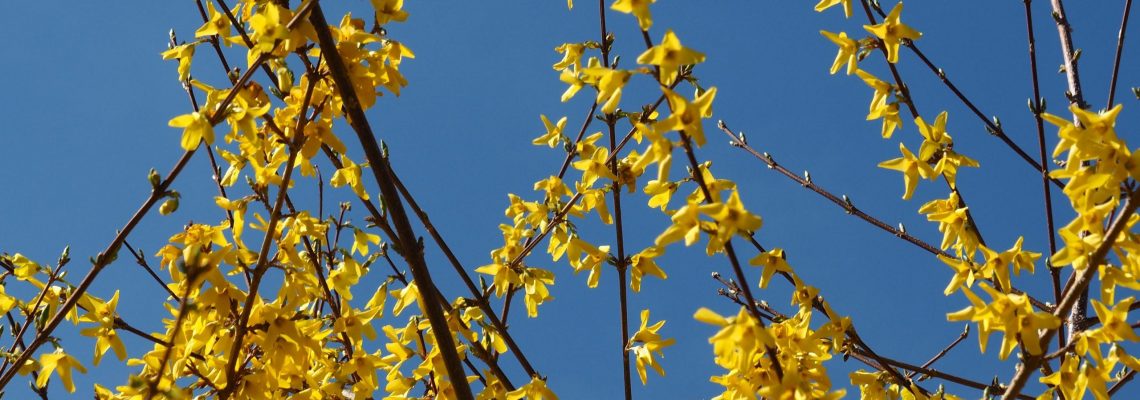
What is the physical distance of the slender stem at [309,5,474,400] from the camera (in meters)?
2.01

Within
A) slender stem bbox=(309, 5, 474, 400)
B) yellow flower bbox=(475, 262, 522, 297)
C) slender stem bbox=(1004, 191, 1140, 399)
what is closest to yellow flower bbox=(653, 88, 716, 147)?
slender stem bbox=(309, 5, 474, 400)

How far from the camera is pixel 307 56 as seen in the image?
87.7 inches

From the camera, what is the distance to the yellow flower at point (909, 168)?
2842 mm

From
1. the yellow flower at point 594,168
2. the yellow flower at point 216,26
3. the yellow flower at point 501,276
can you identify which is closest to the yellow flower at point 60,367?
the yellow flower at point 216,26

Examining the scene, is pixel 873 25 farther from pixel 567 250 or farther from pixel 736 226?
pixel 736 226

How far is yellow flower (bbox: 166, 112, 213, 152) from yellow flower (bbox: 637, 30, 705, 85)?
97cm

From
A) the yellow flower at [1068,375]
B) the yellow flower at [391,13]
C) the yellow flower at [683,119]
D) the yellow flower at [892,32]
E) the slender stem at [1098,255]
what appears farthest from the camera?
the yellow flower at [892,32]

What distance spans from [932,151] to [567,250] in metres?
1.15

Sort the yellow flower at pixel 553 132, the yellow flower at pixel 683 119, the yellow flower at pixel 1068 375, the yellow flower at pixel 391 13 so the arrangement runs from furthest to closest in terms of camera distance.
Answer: the yellow flower at pixel 553 132 → the yellow flower at pixel 391 13 → the yellow flower at pixel 1068 375 → the yellow flower at pixel 683 119

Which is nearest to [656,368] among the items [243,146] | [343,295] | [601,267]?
[601,267]

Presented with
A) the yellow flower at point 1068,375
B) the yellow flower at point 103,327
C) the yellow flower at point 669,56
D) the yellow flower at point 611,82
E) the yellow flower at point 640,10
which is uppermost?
the yellow flower at point 103,327

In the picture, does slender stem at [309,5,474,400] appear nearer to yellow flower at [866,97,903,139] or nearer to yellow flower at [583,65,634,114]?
yellow flower at [583,65,634,114]

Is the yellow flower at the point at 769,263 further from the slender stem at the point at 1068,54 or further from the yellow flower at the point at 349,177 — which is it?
the slender stem at the point at 1068,54

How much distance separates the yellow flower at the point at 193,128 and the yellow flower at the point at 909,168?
1.87m
